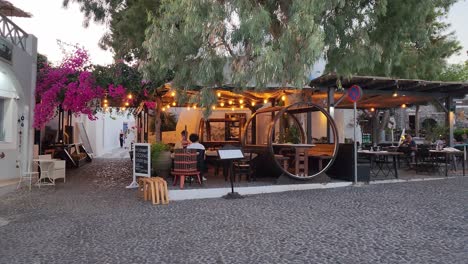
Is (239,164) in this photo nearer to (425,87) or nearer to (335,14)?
(335,14)

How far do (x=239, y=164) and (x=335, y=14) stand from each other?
413 centimetres

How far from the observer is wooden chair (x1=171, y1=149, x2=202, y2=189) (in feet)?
29.8

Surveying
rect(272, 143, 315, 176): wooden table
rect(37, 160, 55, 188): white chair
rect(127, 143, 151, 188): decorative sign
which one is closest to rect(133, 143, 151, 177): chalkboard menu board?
rect(127, 143, 151, 188): decorative sign

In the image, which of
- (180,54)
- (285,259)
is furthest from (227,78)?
(285,259)

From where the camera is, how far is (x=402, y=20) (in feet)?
29.0

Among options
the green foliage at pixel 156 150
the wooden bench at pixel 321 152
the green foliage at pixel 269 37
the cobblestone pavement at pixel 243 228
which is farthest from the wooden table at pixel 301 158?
the green foliage at pixel 156 150

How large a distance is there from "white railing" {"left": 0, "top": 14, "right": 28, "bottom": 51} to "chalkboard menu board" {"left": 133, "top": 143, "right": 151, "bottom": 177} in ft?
13.2

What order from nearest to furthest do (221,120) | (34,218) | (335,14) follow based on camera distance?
(34,218), (335,14), (221,120)

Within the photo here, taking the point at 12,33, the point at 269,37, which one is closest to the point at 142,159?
the point at 269,37

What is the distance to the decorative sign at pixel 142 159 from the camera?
31.0 feet

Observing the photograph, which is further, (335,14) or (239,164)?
(239,164)

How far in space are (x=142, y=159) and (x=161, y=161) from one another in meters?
0.86

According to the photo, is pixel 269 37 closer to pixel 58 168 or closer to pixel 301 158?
pixel 301 158

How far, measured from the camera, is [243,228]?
5.86 metres
